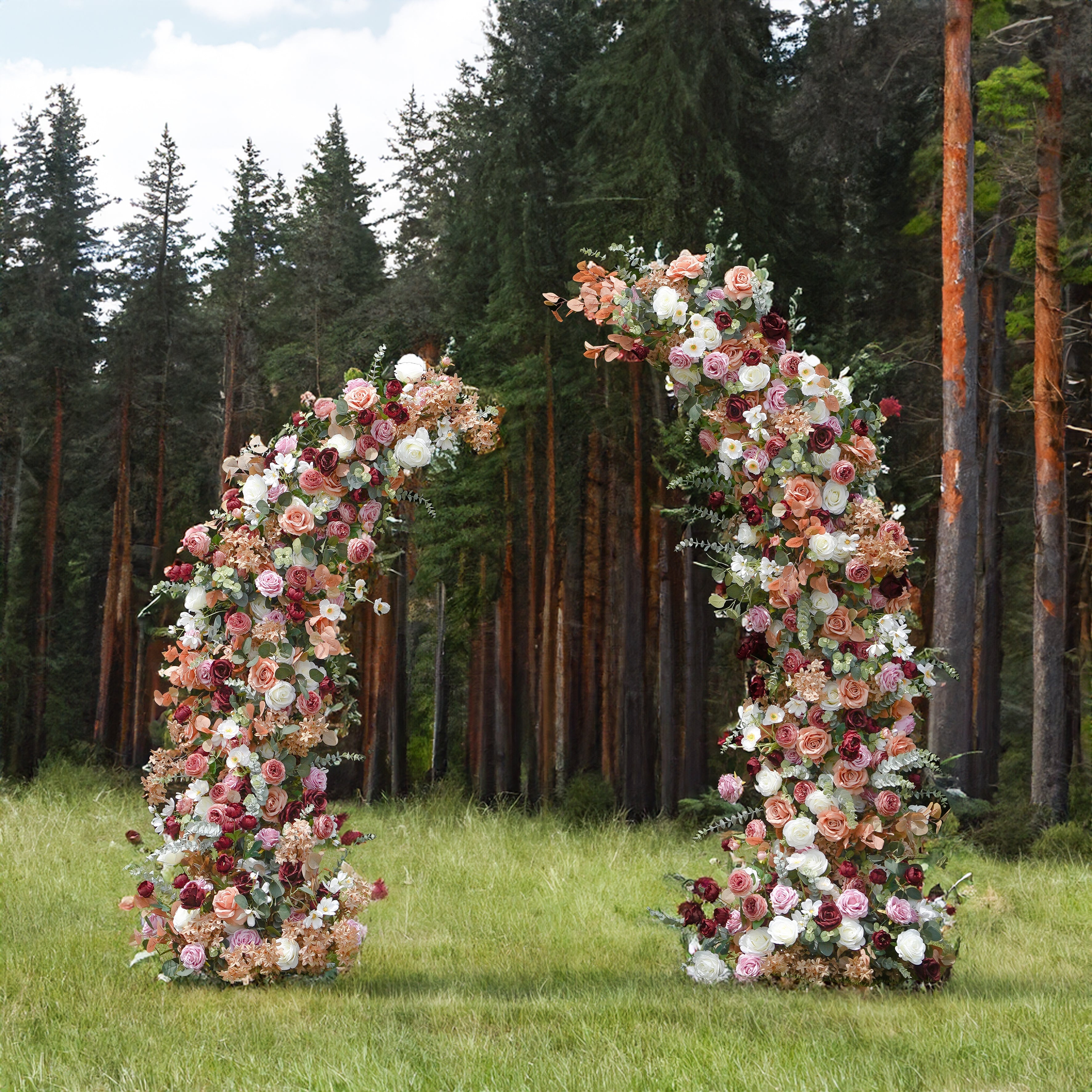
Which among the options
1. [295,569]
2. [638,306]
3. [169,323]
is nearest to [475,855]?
[295,569]

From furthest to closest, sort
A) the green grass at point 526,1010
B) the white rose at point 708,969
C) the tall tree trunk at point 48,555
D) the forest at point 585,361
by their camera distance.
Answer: the tall tree trunk at point 48,555 < the forest at point 585,361 < the white rose at point 708,969 < the green grass at point 526,1010

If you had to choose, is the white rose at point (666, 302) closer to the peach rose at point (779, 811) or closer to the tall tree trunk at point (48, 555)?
the peach rose at point (779, 811)

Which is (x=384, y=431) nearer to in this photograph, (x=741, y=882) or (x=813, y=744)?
(x=813, y=744)

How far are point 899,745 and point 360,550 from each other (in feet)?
10.4

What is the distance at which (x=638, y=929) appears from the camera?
28.2 ft

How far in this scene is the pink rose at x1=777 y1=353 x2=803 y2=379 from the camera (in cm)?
664

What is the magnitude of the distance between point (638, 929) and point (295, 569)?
393cm

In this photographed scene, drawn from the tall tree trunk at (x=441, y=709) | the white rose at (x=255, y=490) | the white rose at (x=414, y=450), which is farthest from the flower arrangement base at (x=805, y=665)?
the tall tree trunk at (x=441, y=709)

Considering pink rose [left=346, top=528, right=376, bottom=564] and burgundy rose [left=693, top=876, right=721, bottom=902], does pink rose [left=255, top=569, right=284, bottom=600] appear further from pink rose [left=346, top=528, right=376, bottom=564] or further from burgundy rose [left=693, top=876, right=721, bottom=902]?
burgundy rose [left=693, top=876, right=721, bottom=902]

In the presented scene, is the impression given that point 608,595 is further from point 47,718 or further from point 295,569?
point 47,718

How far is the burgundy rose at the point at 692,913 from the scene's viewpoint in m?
6.70

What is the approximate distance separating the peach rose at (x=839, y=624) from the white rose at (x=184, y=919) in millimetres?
3758

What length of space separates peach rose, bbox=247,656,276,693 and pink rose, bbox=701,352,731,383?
293cm

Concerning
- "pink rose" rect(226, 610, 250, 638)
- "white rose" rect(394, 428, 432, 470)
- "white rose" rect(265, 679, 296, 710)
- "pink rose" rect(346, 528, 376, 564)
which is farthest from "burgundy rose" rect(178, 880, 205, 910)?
"white rose" rect(394, 428, 432, 470)
